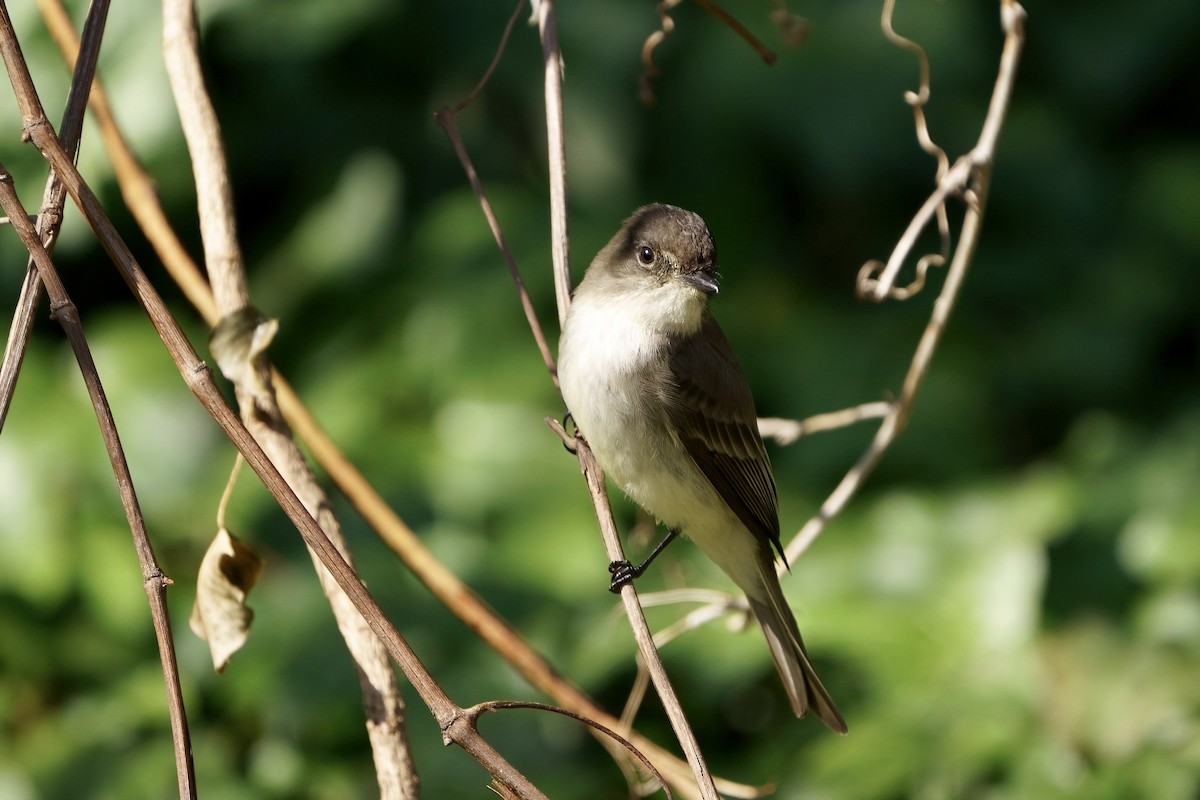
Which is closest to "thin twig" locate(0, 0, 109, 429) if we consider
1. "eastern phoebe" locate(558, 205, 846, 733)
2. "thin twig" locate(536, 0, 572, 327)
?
"thin twig" locate(536, 0, 572, 327)

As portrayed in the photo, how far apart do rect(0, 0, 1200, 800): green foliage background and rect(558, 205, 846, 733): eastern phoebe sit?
10.0 inches

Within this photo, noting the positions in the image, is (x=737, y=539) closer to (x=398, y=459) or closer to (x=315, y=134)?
(x=398, y=459)

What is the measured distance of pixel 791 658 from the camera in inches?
119

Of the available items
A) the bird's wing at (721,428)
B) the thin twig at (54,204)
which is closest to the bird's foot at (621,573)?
the bird's wing at (721,428)

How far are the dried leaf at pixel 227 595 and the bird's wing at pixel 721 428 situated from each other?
5.13 ft

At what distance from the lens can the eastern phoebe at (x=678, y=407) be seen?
116 inches

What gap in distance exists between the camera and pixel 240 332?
1.57 meters

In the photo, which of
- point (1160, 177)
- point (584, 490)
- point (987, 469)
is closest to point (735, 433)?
point (584, 490)

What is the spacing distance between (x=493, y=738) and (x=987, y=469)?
6.25 ft

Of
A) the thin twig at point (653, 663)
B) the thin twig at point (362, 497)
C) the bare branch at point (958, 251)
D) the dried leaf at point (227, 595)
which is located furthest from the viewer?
the bare branch at point (958, 251)

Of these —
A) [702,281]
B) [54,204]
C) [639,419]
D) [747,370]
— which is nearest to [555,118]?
[54,204]

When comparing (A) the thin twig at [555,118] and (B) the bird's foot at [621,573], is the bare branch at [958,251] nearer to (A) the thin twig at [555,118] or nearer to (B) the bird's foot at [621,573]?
(B) the bird's foot at [621,573]

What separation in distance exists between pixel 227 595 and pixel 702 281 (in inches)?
59.9

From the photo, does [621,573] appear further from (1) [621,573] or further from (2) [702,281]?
(2) [702,281]
